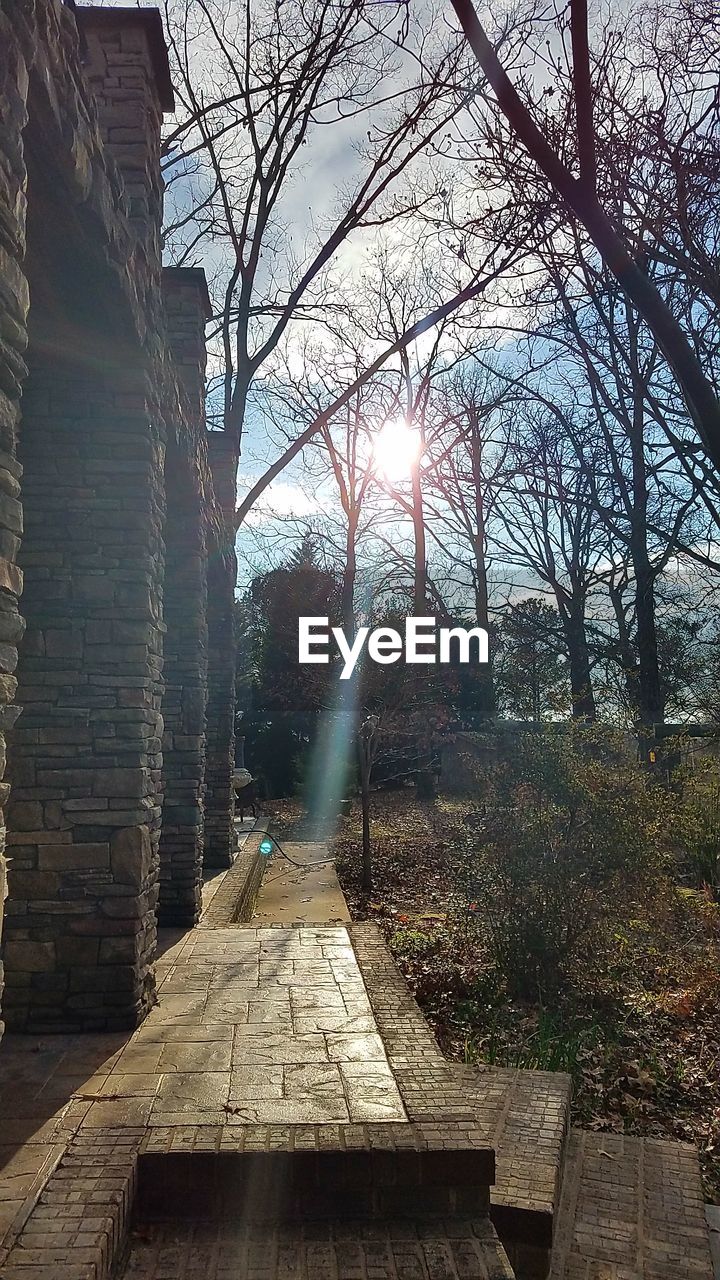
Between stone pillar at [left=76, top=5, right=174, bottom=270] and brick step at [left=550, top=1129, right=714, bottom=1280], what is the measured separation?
186 inches

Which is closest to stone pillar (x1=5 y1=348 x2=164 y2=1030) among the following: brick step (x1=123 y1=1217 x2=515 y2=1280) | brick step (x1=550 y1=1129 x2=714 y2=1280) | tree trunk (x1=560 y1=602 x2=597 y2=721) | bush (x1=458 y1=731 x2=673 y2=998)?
brick step (x1=123 y1=1217 x2=515 y2=1280)

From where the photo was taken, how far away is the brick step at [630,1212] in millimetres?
2973

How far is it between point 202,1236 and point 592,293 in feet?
19.1

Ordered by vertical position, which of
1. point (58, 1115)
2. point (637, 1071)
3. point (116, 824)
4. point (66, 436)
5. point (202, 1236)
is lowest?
point (637, 1071)

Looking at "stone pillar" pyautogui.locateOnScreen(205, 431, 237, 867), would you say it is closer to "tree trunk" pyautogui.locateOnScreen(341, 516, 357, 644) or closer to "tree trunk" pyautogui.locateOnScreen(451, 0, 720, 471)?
"tree trunk" pyautogui.locateOnScreen(451, 0, 720, 471)

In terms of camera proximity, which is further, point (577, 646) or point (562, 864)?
point (577, 646)

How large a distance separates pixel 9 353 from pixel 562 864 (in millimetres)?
5102

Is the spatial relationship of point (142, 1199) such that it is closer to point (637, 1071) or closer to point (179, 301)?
point (637, 1071)

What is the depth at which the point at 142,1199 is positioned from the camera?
2.68m

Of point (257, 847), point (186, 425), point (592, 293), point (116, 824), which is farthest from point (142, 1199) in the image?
point (257, 847)

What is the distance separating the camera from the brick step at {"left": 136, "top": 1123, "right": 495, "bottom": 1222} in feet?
8.84

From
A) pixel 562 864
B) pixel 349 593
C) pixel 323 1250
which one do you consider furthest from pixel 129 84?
pixel 349 593

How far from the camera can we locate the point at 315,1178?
273 cm

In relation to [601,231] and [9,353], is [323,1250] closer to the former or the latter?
[9,353]
